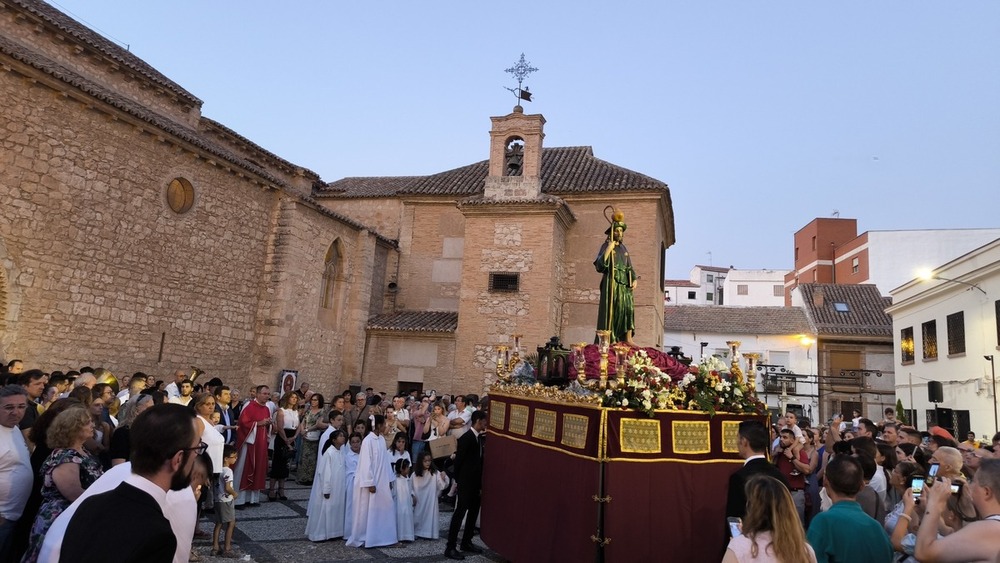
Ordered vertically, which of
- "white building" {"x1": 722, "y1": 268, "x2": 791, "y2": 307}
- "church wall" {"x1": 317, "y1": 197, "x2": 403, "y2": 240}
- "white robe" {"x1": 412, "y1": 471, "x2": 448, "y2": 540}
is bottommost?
"white robe" {"x1": 412, "y1": 471, "x2": 448, "y2": 540}

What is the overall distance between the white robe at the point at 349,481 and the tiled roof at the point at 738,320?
24.8 meters

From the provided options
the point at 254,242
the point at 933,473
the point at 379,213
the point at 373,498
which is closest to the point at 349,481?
the point at 373,498

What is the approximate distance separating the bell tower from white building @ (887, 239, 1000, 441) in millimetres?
13070

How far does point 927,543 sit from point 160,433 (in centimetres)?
363

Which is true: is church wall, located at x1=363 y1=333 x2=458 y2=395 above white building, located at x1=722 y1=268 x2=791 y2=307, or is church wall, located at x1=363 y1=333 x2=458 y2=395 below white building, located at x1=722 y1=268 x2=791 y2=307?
below

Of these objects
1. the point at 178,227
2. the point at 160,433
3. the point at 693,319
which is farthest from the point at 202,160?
the point at 693,319

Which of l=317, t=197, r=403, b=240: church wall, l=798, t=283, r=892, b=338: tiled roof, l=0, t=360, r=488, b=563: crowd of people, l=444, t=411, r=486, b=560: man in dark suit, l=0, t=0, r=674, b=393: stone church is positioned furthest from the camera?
l=798, t=283, r=892, b=338: tiled roof

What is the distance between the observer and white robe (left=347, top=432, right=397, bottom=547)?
798cm

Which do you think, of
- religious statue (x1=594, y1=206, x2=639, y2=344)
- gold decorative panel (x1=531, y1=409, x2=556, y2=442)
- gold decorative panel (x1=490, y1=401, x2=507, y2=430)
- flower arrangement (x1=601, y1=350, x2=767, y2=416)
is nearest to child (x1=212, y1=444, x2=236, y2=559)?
gold decorative panel (x1=490, y1=401, x2=507, y2=430)

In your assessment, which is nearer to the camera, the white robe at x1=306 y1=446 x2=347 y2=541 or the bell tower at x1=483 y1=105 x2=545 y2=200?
the white robe at x1=306 y1=446 x2=347 y2=541

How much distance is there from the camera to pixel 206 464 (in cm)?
454

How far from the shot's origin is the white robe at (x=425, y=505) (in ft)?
28.8

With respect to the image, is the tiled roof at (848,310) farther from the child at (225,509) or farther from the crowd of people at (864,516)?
the child at (225,509)

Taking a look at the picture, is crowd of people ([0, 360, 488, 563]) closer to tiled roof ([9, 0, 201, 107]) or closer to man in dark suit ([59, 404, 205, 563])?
man in dark suit ([59, 404, 205, 563])
